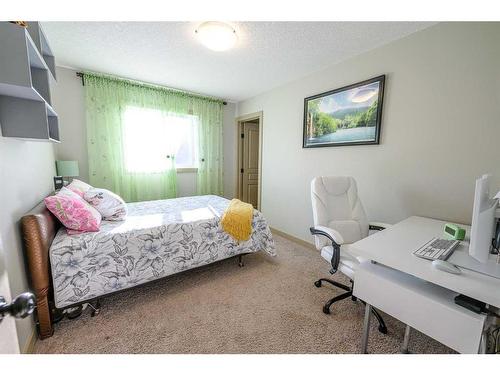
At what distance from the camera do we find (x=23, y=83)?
1053mm

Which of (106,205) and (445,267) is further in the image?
(106,205)

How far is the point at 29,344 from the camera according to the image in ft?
4.18

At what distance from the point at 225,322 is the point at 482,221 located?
1.65 m

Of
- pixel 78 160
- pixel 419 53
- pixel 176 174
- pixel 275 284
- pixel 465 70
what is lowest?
pixel 275 284

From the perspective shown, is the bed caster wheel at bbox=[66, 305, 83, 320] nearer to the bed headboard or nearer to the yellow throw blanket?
the bed headboard

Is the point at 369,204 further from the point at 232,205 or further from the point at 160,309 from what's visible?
the point at 160,309

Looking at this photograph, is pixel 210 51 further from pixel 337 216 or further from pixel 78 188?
pixel 337 216

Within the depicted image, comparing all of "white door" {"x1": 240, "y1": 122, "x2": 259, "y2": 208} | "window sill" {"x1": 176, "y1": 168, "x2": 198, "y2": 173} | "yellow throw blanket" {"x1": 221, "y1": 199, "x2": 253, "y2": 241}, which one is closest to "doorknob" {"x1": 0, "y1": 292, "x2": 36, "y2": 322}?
"yellow throw blanket" {"x1": 221, "y1": 199, "x2": 253, "y2": 241}

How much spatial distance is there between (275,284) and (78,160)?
320cm

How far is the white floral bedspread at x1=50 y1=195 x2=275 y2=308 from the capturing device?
147 centimetres

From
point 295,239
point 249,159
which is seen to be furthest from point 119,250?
A: point 249,159

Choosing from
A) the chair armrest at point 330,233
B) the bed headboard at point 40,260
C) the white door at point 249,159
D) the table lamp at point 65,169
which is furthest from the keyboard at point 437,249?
the table lamp at point 65,169

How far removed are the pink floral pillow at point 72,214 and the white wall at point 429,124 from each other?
2.60m
